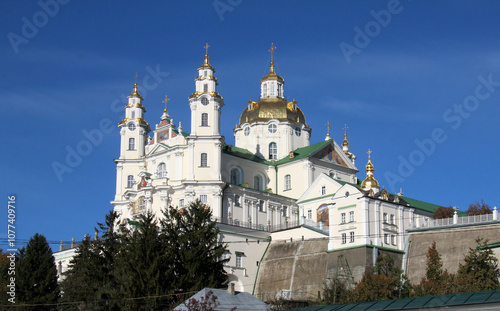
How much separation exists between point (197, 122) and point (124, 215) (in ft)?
43.0

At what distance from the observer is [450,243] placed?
54469 mm

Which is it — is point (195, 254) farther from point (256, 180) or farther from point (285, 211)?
point (256, 180)

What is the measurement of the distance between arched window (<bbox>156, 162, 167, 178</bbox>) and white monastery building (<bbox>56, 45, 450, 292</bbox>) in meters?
0.12

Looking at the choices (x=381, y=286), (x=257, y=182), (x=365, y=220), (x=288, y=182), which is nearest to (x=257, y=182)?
(x=257, y=182)

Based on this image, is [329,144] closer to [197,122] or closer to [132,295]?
[197,122]

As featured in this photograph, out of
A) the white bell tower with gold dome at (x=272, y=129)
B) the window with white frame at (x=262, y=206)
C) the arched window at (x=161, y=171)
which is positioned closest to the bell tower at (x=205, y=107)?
the arched window at (x=161, y=171)

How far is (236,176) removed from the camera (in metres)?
74.1

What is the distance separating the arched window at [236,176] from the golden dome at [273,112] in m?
8.13

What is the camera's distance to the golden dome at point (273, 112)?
80.2 m

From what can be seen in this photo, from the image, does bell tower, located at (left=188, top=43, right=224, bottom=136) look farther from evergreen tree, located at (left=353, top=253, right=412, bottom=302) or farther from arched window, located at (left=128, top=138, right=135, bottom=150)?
evergreen tree, located at (left=353, top=253, right=412, bottom=302)

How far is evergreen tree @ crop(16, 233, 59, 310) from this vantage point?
54031 millimetres

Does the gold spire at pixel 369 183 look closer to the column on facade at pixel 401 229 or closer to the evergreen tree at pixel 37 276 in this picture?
the column on facade at pixel 401 229

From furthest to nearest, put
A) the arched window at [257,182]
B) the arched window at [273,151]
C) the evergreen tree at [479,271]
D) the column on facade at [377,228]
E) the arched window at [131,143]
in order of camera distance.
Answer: the arched window at [131,143] < the arched window at [273,151] < the arched window at [257,182] < the column on facade at [377,228] < the evergreen tree at [479,271]

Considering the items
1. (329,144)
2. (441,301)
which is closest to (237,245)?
(329,144)
